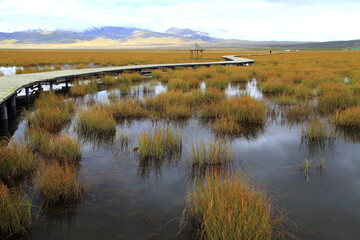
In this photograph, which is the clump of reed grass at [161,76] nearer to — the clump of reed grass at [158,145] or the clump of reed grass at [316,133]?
the clump of reed grass at [316,133]

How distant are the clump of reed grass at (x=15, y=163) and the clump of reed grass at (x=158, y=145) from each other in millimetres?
1685

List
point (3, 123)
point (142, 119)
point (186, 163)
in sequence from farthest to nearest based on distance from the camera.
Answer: point (142, 119) < point (3, 123) < point (186, 163)

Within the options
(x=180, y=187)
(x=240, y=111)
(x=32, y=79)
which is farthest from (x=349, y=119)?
(x=32, y=79)

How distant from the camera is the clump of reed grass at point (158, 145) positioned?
4.91 meters

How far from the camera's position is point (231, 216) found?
2.65 m

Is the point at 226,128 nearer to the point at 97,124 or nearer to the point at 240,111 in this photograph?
the point at 240,111

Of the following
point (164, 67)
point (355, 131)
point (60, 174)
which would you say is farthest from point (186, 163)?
point (164, 67)

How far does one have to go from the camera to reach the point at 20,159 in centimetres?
416

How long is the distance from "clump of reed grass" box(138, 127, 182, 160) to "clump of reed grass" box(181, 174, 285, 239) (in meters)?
1.81

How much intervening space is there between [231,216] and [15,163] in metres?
3.22

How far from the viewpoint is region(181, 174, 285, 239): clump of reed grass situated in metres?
2.52

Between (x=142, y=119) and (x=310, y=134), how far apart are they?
160 inches

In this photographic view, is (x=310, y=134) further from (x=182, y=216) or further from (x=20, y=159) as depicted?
(x=20, y=159)

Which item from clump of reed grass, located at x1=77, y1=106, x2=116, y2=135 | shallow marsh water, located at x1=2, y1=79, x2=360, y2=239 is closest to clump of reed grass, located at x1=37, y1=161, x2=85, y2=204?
shallow marsh water, located at x1=2, y1=79, x2=360, y2=239
